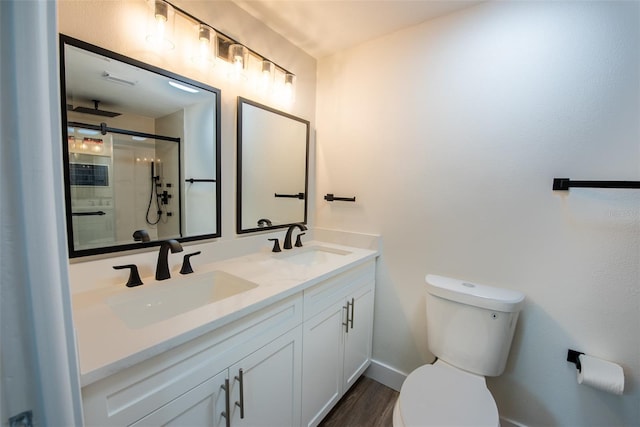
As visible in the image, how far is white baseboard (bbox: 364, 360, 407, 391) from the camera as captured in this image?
1738mm

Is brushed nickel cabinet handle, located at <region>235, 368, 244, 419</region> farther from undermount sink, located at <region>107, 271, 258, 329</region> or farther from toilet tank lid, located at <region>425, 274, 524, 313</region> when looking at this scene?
toilet tank lid, located at <region>425, 274, 524, 313</region>

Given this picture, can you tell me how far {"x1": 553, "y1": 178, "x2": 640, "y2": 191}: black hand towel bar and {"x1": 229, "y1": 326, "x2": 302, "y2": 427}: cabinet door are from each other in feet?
4.39

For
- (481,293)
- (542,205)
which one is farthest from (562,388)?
(542,205)

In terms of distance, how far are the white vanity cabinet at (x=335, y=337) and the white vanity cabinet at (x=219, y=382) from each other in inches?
3.3

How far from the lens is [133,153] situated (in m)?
1.12

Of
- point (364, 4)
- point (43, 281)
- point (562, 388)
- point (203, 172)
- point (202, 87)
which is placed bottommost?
point (562, 388)

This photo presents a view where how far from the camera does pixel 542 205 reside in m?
1.27

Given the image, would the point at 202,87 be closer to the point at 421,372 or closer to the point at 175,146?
the point at 175,146

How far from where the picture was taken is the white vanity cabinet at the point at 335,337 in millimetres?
1269

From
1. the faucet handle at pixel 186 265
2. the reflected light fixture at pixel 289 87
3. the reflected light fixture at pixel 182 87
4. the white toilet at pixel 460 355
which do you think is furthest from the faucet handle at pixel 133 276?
the reflected light fixture at pixel 289 87

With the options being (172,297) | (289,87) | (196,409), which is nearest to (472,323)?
(196,409)

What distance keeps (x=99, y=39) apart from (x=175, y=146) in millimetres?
446

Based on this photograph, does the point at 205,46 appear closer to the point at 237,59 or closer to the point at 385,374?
the point at 237,59

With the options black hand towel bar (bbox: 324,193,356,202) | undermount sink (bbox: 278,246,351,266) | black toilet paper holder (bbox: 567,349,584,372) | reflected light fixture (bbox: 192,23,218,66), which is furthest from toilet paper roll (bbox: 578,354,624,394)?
reflected light fixture (bbox: 192,23,218,66)
